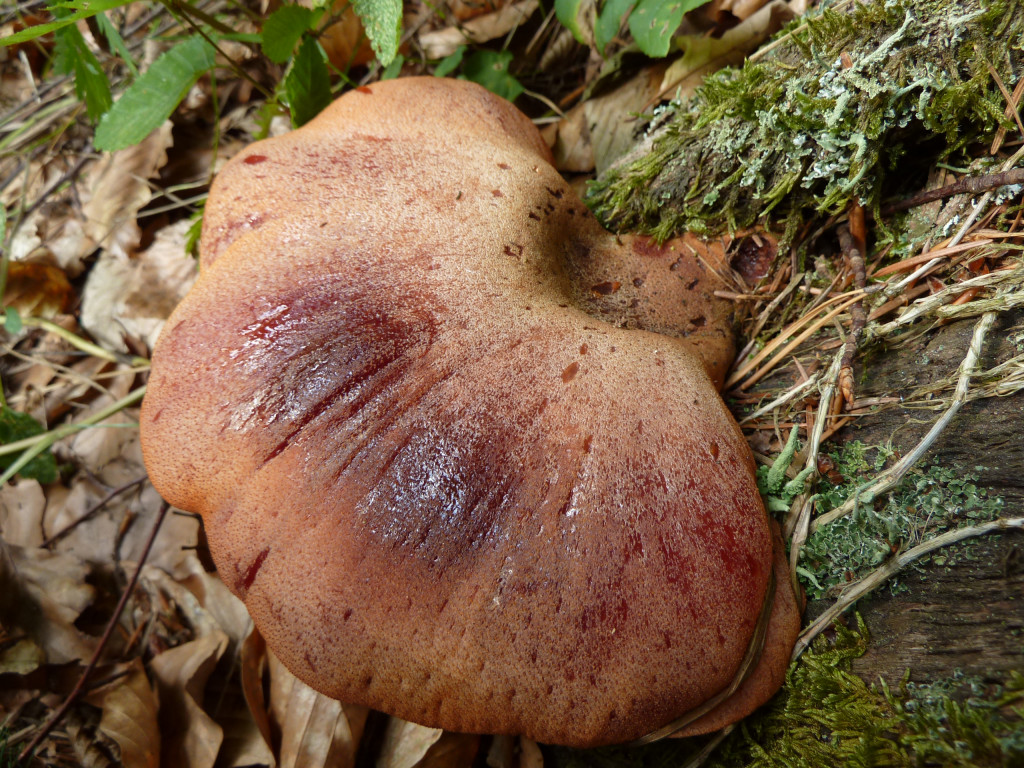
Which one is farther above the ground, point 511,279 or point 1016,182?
point 511,279

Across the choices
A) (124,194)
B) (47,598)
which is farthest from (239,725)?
(124,194)

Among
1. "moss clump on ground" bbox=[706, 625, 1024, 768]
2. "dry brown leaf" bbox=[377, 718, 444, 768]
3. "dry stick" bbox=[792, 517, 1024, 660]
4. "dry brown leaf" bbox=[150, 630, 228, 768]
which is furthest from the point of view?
"dry brown leaf" bbox=[150, 630, 228, 768]

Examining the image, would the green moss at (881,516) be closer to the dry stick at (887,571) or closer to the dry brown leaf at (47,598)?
the dry stick at (887,571)

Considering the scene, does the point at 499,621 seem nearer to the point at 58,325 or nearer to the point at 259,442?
the point at 259,442

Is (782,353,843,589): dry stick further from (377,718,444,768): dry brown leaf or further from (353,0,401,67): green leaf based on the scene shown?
(353,0,401,67): green leaf

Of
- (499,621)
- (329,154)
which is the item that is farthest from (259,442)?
(329,154)

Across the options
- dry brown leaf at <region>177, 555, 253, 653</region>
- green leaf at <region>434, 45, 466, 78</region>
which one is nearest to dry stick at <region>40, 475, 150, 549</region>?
dry brown leaf at <region>177, 555, 253, 653</region>
